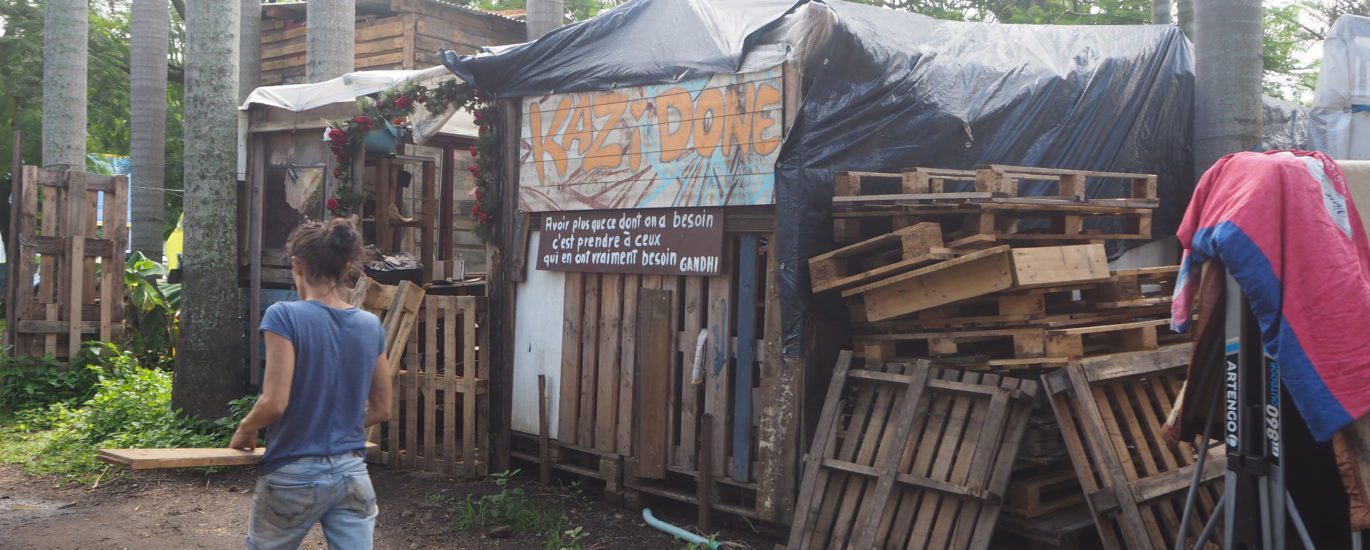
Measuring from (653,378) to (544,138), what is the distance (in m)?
2.01

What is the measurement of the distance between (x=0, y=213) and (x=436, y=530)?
39.1ft

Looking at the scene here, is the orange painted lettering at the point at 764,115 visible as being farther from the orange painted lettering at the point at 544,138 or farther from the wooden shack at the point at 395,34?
the wooden shack at the point at 395,34

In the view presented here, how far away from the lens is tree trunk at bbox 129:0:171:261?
13.8 m

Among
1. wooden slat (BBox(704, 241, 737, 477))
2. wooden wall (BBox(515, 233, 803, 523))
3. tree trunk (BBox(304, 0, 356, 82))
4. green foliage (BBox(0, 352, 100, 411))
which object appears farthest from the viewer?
tree trunk (BBox(304, 0, 356, 82))

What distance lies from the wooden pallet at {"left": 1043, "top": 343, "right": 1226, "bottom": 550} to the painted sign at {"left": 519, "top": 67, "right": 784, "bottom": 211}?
6.48 feet

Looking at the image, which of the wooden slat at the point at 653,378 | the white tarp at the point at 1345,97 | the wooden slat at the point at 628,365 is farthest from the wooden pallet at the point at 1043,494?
the white tarp at the point at 1345,97

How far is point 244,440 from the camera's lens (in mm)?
3998

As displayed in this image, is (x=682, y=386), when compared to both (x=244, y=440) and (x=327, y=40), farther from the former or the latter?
(x=327, y=40)

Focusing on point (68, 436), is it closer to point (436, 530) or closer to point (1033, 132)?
point (436, 530)

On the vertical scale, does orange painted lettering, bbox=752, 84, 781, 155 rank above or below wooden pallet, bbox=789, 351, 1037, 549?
above

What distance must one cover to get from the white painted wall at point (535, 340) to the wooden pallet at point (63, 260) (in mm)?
6047

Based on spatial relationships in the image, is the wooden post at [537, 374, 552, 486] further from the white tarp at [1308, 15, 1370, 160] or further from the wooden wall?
the white tarp at [1308, 15, 1370, 160]

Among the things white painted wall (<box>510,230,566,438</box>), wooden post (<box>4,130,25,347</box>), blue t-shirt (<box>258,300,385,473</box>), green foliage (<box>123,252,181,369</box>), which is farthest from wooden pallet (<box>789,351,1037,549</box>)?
wooden post (<box>4,130,25,347</box>)

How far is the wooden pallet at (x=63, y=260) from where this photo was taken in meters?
11.5
